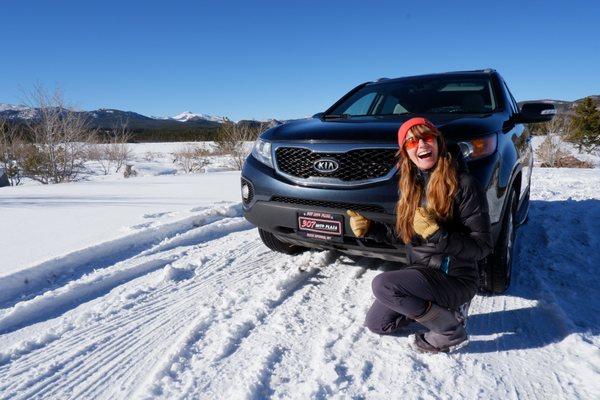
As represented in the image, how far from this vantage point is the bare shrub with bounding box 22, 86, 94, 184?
1342cm

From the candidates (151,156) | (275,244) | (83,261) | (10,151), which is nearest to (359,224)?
(275,244)

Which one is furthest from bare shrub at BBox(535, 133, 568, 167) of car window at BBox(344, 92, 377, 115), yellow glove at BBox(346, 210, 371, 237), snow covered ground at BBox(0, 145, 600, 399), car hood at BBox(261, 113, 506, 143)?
yellow glove at BBox(346, 210, 371, 237)

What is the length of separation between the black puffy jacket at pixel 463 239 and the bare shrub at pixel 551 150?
1809 cm

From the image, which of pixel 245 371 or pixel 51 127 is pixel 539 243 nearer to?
pixel 245 371

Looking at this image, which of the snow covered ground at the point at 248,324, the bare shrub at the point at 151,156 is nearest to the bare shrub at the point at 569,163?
the snow covered ground at the point at 248,324

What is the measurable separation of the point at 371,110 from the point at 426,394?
248 centimetres

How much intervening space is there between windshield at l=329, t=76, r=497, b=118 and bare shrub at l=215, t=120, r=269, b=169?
12255mm

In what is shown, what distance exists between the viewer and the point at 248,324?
2219 mm

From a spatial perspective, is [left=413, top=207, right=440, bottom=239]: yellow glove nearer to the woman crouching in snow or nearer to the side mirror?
the woman crouching in snow

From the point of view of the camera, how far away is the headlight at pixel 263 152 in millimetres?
2726

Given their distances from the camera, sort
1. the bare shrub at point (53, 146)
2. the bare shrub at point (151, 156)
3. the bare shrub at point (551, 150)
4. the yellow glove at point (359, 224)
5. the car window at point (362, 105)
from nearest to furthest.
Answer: the yellow glove at point (359, 224), the car window at point (362, 105), the bare shrub at point (53, 146), the bare shrub at point (551, 150), the bare shrub at point (151, 156)

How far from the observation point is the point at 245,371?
1.82 meters

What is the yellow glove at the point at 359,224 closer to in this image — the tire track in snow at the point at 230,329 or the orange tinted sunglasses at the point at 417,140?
the orange tinted sunglasses at the point at 417,140

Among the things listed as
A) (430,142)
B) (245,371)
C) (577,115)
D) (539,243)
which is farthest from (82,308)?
(577,115)
